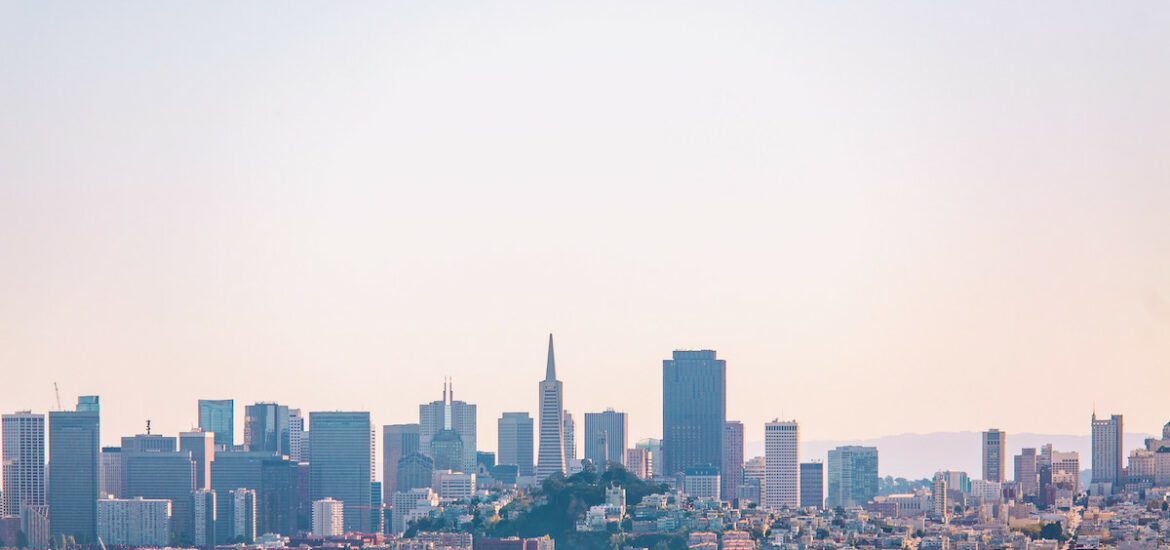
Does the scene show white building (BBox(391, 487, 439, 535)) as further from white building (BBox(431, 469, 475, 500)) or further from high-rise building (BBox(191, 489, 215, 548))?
high-rise building (BBox(191, 489, 215, 548))

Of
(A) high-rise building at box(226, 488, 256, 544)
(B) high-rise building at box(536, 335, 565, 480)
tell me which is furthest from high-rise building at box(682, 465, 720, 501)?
(A) high-rise building at box(226, 488, 256, 544)

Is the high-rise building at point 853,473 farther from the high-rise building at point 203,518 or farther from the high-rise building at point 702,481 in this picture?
the high-rise building at point 203,518

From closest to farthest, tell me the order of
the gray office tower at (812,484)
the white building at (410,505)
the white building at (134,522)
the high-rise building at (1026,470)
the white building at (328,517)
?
the white building at (410,505), the white building at (134,522), the white building at (328,517), the high-rise building at (1026,470), the gray office tower at (812,484)

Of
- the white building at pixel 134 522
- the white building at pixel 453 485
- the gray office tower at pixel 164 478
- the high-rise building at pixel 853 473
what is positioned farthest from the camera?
the high-rise building at pixel 853 473

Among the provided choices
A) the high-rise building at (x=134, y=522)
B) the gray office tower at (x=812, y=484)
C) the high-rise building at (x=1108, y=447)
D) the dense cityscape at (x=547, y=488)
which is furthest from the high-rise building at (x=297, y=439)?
the high-rise building at (x=1108, y=447)

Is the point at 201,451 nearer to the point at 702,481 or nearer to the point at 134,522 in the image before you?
the point at 134,522
